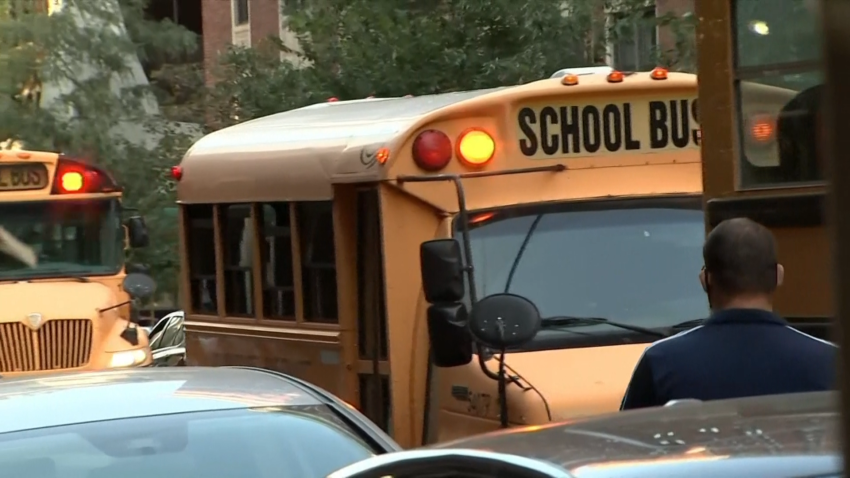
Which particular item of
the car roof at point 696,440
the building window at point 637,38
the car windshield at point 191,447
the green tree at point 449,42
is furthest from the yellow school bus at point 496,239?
the green tree at point 449,42

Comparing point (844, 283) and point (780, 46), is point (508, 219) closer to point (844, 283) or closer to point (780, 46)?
point (780, 46)

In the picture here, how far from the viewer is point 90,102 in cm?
2125

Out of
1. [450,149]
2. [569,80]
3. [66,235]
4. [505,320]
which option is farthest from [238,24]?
[505,320]

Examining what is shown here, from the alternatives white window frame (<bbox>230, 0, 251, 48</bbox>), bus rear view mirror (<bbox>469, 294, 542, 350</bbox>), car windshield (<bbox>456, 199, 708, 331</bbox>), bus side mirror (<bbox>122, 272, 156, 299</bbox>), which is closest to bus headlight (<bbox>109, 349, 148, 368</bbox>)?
bus side mirror (<bbox>122, 272, 156, 299</bbox>)

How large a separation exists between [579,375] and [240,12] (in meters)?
27.1

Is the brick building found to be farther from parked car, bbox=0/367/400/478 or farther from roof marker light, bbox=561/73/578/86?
parked car, bbox=0/367/400/478

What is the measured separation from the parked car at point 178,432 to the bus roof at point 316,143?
2.19 m

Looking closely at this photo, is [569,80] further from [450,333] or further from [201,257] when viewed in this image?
[201,257]

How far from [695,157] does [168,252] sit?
13731mm

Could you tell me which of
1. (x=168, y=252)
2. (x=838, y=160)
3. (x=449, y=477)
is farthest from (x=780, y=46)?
(x=168, y=252)

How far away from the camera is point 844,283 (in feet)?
4.57

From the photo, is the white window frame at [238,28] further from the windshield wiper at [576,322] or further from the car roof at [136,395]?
the car roof at [136,395]

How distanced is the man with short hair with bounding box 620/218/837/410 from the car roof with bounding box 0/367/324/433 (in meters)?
1.32

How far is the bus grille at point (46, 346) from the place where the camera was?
13.4 metres
